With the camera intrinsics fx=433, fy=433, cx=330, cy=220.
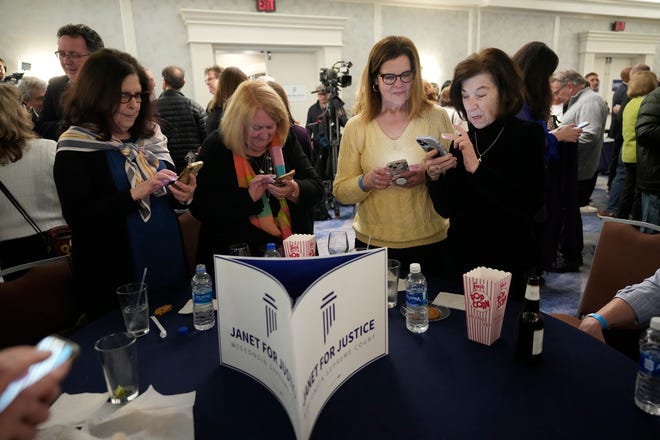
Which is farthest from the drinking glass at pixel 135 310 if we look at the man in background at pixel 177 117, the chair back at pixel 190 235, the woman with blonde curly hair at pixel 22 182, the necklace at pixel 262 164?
the man in background at pixel 177 117

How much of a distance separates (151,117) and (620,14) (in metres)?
10.6

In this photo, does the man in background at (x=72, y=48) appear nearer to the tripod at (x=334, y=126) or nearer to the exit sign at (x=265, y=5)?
the tripod at (x=334, y=126)

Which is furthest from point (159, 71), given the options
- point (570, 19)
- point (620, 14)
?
point (620, 14)

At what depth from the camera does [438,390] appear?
36.1 inches

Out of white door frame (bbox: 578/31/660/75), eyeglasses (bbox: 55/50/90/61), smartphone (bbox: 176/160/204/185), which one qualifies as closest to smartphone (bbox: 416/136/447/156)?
smartphone (bbox: 176/160/204/185)

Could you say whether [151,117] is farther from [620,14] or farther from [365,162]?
[620,14]

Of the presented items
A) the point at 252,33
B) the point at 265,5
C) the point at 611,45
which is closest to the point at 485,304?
the point at 252,33

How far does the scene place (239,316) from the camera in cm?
98

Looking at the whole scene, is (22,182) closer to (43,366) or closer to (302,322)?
(43,366)

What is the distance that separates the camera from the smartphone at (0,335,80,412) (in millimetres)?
665

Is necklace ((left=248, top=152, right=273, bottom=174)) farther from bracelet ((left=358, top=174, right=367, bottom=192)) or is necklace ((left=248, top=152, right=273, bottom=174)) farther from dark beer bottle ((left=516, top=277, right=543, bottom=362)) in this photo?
dark beer bottle ((left=516, top=277, right=543, bottom=362))

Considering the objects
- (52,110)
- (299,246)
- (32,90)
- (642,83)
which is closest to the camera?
(299,246)

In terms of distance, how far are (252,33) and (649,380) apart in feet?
21.4

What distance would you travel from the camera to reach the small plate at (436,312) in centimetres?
123
